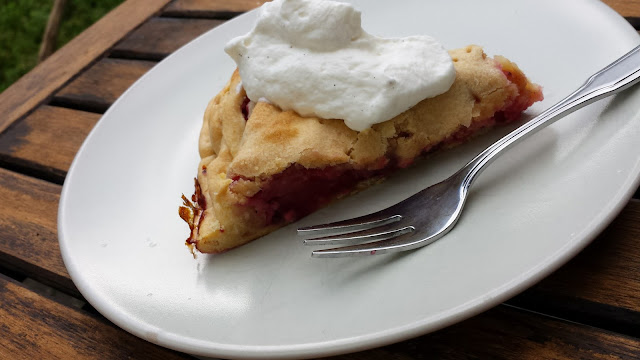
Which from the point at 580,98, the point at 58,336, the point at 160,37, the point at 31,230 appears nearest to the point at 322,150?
the point at 580,98

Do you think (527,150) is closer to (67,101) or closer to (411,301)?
(411,301)

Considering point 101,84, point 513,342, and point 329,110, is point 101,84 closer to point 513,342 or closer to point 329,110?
point 329,110

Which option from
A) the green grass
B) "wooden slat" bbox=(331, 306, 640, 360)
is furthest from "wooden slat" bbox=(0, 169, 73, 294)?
the green grass

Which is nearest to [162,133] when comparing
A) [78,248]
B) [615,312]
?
[78,248]

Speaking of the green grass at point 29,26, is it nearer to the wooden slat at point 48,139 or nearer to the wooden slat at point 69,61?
the wooden slat at point 69,61

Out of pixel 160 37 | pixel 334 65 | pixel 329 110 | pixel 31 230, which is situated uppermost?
pixel 334 65

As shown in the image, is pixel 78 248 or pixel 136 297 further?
pixel 78 248
